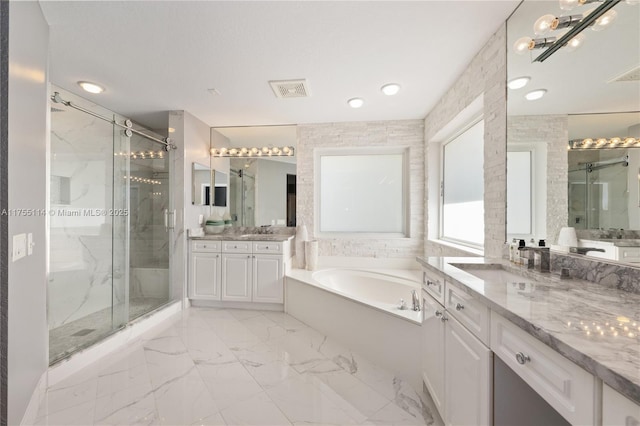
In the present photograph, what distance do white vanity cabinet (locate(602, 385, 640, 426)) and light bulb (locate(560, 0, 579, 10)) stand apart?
160cm

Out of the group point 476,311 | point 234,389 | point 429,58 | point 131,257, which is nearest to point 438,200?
point 429,58

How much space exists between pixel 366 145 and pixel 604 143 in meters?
2.65

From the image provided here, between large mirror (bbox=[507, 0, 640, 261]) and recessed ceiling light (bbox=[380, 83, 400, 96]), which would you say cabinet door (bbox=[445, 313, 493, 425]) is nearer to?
large mirror (bbox=[507, 0, 640, 261])

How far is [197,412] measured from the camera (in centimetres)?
165

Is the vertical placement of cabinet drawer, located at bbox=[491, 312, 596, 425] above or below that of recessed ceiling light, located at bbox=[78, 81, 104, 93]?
below

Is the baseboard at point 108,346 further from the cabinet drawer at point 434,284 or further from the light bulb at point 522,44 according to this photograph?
the light bulb at point 522,44

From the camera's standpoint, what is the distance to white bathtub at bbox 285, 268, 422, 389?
199 cm

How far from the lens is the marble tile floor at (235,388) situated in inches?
63.6

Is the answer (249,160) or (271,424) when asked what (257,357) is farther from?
(249,160)

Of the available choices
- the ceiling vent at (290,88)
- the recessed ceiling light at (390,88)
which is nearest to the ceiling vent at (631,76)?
the recessed ceiling light at (390,88)

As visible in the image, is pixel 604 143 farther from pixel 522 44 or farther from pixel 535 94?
pixel 522 44

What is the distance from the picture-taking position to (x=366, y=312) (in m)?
2.31

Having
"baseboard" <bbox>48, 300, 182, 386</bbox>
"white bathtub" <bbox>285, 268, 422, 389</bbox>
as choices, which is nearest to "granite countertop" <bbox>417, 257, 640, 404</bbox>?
"white bathtub" <bbox>285, 268, 422, 389</bbox>

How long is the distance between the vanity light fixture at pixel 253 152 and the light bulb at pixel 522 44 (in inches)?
110
